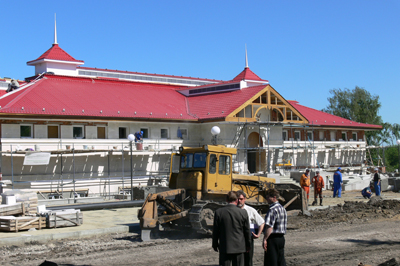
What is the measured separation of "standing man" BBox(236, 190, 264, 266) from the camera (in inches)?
330

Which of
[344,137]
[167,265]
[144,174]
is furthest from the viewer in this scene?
[344,137]

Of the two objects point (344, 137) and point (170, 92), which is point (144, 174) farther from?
point (344, 137)

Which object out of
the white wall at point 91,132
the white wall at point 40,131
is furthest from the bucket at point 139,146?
the white wall at point 40,131

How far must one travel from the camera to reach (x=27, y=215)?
53.3 feet

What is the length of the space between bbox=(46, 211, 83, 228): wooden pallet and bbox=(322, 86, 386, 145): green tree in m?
59.0

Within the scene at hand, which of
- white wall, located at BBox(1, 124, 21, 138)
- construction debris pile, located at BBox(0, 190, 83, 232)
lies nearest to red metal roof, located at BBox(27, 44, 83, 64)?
white wall, located at BBox(1, 124, 21, 138)

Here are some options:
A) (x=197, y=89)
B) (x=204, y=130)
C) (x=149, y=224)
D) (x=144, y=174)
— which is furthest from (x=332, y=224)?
(x=197, y=89)

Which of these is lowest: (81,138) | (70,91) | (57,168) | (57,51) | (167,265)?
(167,265)

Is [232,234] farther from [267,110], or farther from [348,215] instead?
[267,110]

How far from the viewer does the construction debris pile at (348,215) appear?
16.5 m

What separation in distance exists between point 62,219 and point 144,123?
17.2 m

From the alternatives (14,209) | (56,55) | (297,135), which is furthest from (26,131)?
(297,135)

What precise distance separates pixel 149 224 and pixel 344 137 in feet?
119

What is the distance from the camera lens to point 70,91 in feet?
107
